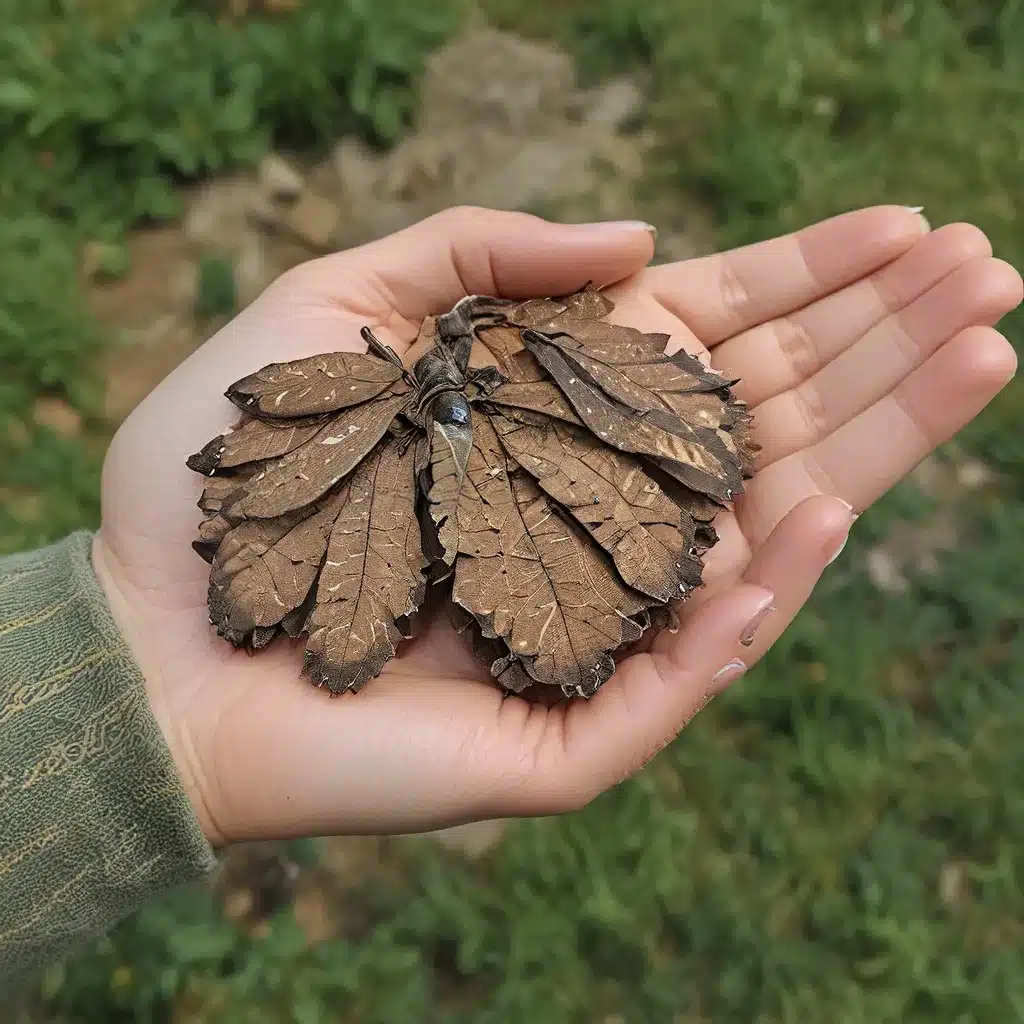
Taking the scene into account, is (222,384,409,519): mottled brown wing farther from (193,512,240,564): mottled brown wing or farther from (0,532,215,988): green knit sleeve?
(0,532,215,988): green knit sleeve

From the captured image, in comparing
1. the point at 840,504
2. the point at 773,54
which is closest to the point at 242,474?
the point at 840,504

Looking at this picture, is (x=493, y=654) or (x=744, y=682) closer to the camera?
(x=493, y=654)

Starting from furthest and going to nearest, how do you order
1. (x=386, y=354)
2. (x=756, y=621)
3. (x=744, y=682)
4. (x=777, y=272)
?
1. (x=744, y=682)
2. (x=777, y=272)
3. (x=386, y=354)
4. (x=756, y=621)

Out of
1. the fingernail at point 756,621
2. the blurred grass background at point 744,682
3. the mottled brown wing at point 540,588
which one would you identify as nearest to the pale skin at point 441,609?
the fingernail at point 756,621

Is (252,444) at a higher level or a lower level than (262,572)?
higher

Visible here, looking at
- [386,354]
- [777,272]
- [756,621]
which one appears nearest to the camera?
[756,621]

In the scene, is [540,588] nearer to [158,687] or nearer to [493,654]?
[493,654]

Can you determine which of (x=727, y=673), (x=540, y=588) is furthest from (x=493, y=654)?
(x=727, y=673)
